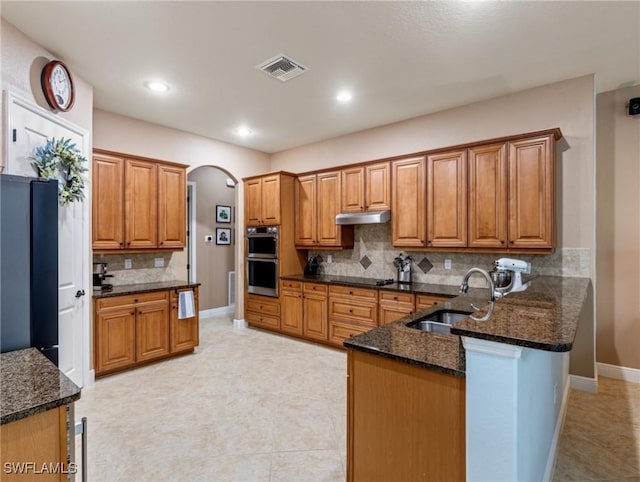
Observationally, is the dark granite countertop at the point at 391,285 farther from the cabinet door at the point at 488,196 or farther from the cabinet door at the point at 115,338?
the cabinet door at the point at 115,338

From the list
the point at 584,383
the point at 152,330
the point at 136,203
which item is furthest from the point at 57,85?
the point at 584,383

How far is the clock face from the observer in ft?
8.93

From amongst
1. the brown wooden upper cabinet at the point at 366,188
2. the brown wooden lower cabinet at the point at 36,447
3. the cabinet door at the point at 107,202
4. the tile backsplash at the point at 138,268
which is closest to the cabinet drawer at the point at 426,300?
the brown wooden upper cabinet at the point at 366,188

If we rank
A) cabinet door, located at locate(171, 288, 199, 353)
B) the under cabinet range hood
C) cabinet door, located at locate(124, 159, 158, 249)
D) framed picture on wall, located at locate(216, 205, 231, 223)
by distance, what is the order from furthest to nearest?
framed picture on wall, located at locate(216, 205, 231, 223) < the under cabinet range hood < cabinet door, located at locate(171, 288, 199, 353) < cabinet door, located at locate(124, 159, 158, 249)

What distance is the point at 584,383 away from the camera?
320cm

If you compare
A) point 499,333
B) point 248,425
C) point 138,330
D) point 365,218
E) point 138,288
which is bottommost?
point 248,425

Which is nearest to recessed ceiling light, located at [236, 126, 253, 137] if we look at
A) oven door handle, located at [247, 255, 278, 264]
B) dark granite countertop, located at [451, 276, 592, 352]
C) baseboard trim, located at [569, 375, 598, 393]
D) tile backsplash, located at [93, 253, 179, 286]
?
oven door handle, located at [247, 255, 278, 264]

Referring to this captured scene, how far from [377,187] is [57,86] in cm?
338

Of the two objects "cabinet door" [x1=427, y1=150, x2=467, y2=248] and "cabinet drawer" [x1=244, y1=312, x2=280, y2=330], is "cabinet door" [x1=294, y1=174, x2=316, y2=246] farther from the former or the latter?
"cabinet door" [x1=427, y1=150, x2=467, y2=248]

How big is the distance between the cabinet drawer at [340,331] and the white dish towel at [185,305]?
1785 mm

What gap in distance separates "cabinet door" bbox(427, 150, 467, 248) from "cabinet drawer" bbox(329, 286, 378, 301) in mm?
901

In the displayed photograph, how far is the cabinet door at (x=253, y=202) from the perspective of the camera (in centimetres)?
530

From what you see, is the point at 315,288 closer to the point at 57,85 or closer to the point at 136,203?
the point at 136,203

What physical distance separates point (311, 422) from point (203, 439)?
80cm
